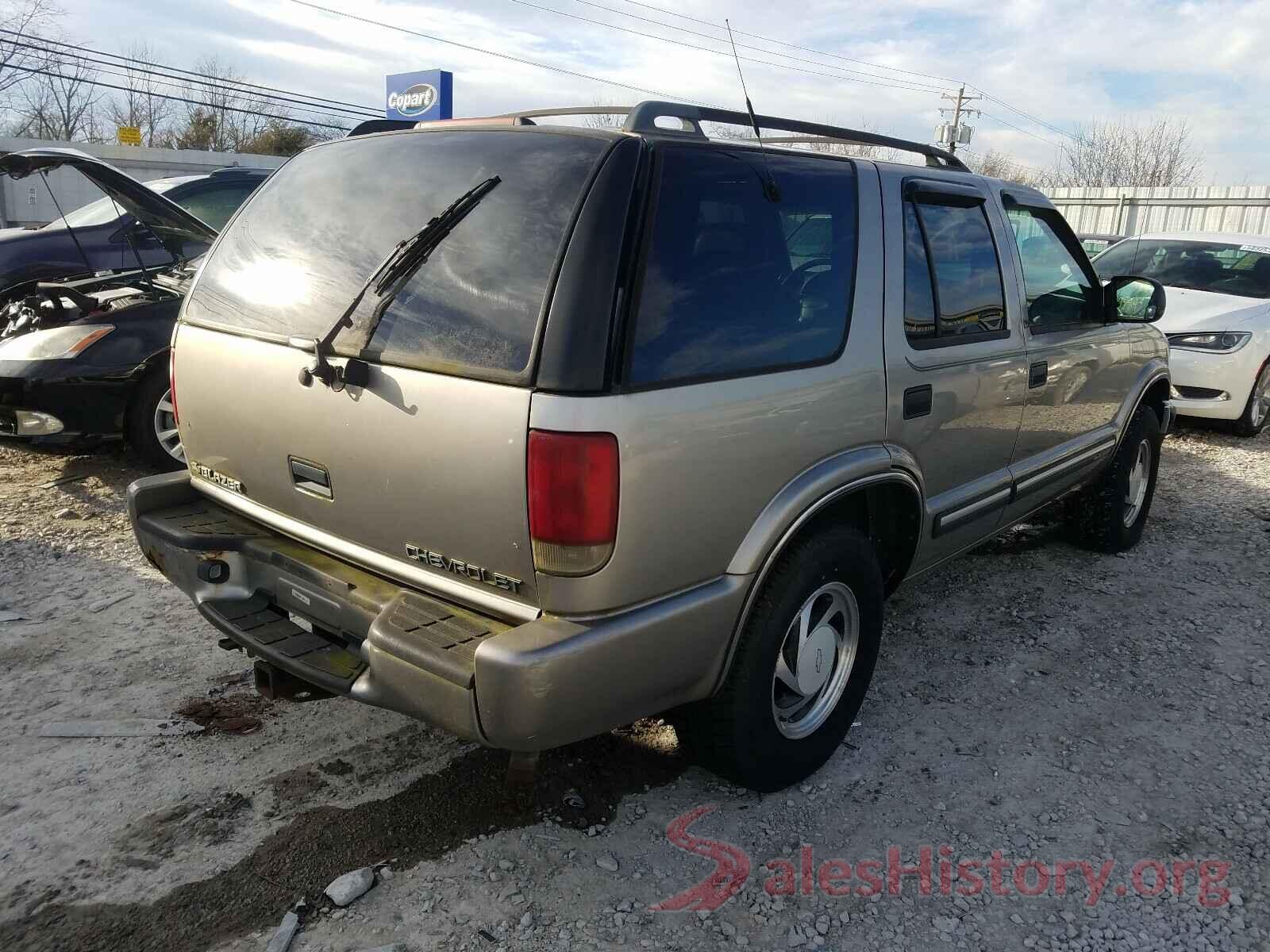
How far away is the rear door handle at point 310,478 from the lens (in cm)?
255

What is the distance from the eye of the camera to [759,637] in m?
2.60

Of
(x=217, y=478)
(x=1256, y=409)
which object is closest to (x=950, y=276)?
(x=217, y=478)

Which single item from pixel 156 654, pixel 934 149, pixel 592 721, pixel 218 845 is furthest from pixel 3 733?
pixel 934 149

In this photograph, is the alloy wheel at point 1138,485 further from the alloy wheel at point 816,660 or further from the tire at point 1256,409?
the tire at point 1256,409

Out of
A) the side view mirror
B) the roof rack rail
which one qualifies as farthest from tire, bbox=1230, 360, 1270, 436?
the roof rack rail

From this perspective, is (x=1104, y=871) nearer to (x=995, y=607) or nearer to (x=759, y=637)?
(x=759, y=637)

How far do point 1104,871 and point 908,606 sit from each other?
185 cm

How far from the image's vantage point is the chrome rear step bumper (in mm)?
2105

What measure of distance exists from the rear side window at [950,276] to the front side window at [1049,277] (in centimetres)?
29

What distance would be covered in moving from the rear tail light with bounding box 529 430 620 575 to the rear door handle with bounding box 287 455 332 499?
2.43 ft

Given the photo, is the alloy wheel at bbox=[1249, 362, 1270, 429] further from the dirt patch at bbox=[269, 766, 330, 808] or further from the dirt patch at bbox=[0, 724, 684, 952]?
the dirt patch at bbox=[269, 766, 330, 808]

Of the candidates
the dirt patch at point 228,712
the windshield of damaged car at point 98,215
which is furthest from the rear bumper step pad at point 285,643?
the windshield of damaged car at point 98,215

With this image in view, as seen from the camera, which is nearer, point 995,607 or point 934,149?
point 934,149

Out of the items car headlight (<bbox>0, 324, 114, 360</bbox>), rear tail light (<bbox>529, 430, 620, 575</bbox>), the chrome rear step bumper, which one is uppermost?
rear tail light (<bbox>529, 430, 620, 575</bbox>)
